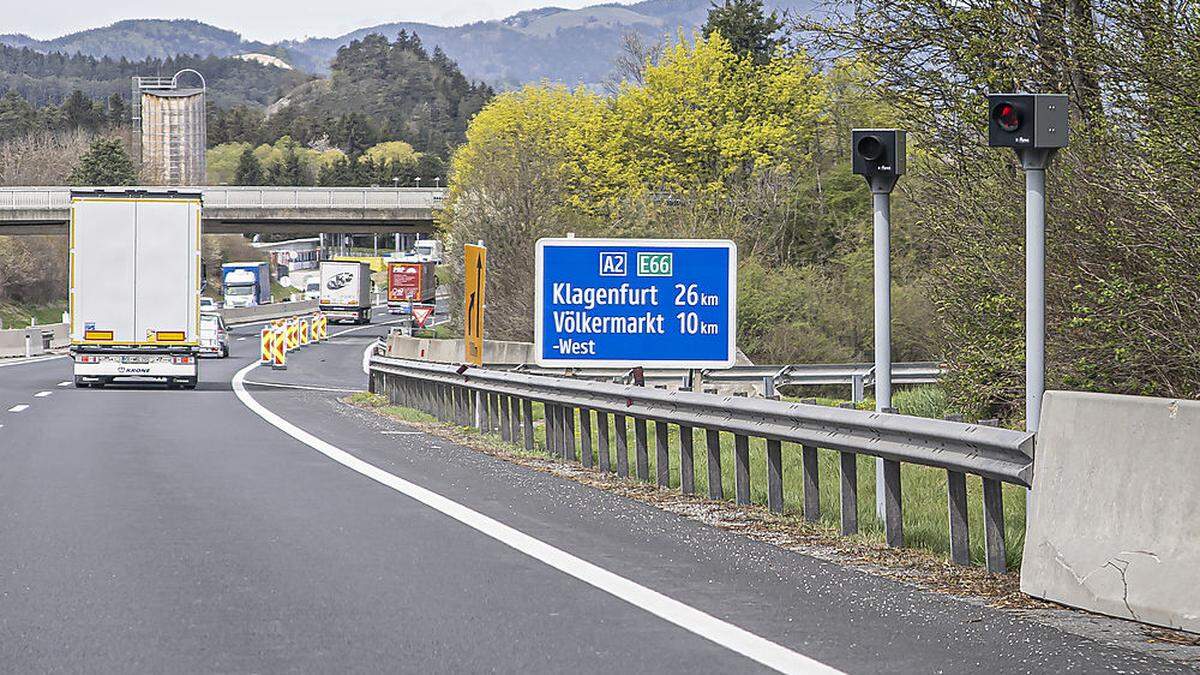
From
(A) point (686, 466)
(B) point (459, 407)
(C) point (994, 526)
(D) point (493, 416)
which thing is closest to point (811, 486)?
(A) point (686, 466)

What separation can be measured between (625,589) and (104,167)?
143009 mm

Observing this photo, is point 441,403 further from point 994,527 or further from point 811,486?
point 994,527

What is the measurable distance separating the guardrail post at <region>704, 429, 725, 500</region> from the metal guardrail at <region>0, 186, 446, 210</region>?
82.6 metres

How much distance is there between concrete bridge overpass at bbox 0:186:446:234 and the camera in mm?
93625

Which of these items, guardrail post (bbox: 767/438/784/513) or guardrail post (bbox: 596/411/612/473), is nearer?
guardrail post (bbox: 767/438/784/513)

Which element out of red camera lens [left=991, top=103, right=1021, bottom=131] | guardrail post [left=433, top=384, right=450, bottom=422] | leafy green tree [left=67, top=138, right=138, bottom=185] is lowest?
guardrail post [left=433, top=384, right=450, bottom=422]

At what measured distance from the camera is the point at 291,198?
95.7 m

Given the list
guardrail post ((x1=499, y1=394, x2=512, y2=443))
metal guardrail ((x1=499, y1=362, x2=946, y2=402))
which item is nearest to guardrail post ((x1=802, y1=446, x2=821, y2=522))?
guardrail post ((x1=499, y1=394, x2=512, y2=443))

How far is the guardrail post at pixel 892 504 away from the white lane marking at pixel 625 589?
185 centimetres

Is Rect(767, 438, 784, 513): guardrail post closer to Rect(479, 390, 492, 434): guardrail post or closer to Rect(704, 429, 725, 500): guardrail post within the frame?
Rect(704, 429, 725, 500): guardrail post

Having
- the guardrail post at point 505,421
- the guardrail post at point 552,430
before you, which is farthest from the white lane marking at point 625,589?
the guardrail post at point 505,421

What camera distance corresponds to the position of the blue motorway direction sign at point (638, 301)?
63.0 feet

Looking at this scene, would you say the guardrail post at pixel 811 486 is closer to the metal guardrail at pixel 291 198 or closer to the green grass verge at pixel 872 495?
the green grass verge at pixel 872 495

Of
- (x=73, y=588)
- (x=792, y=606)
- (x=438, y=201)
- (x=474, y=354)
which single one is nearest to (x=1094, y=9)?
(x=474, y=354)
